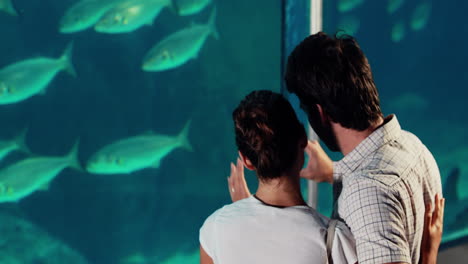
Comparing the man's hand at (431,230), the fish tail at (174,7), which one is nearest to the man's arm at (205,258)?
the man's hand at (431,230)

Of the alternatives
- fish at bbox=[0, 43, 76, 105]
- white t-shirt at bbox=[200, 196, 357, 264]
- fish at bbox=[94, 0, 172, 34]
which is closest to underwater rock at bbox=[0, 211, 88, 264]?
fish at bbox=[0, 43, 76, 105]

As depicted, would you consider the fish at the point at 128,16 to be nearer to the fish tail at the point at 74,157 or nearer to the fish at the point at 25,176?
the fish tail at the point at 74,157

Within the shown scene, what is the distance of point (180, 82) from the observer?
2.92 meters

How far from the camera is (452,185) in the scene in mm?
4152

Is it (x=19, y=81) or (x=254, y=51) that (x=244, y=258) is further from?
(x=254, y=51)

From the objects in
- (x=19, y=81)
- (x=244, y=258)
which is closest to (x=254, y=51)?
(x=19, y=81)

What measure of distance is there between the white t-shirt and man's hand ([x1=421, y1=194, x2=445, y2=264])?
30cm

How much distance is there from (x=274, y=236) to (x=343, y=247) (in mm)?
149

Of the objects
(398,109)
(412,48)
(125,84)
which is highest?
(125,84)

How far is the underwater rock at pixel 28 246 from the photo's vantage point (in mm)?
2544

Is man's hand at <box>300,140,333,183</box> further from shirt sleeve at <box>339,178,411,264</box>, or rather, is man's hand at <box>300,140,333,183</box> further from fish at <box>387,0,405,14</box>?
fish at <box>387,0,405,14</box>

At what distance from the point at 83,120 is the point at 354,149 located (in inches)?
70.8

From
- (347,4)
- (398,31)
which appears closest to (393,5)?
(398,31)

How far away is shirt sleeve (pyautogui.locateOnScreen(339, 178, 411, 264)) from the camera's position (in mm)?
985
